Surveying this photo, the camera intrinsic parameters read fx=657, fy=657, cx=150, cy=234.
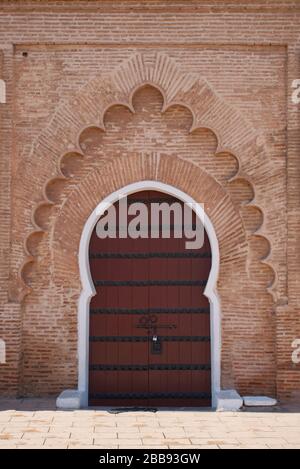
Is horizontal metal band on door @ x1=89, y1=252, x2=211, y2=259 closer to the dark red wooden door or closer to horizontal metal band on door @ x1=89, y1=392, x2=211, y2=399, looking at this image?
the dark red wooden door

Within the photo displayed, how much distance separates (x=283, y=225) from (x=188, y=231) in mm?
1224

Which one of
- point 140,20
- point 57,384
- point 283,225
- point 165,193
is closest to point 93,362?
point 57,384

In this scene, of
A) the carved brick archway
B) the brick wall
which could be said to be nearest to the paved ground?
the brick wall

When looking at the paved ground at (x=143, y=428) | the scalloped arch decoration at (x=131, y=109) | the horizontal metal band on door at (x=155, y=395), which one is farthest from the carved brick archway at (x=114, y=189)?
the paved ground at (x=143, y=428)

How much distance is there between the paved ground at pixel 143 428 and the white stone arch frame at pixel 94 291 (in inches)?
23.5

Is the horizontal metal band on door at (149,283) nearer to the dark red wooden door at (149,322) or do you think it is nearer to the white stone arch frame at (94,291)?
the dark red wooden door at (149,322)

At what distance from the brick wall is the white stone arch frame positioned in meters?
0.09

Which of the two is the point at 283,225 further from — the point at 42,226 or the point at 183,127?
the point at 42,226

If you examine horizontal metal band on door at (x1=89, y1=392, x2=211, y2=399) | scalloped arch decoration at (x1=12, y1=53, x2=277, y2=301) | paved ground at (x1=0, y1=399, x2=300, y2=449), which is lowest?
paved ground at (x1=0, y1=399, x2=300, y2=449)

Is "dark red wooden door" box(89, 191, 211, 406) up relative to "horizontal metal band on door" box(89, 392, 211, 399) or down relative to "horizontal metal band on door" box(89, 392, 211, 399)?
up

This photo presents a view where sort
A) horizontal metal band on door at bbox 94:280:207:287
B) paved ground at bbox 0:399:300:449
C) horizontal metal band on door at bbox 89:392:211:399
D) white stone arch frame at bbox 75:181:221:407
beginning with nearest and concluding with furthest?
paved ground at bbox 0:399:300:449, white stone arch frame at bbox 75:181:221:407, horizontal metal band on door at bbox 89:392:211:399, horizontal metal band on door at bbox 94:280:207:287

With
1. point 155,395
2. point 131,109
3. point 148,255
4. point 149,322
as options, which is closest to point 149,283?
point 148,255

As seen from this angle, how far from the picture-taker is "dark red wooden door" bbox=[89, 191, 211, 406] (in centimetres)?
846

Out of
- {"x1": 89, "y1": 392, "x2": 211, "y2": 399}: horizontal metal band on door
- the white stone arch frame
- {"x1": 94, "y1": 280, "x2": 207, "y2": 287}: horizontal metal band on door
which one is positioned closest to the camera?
the white stone arch frame
